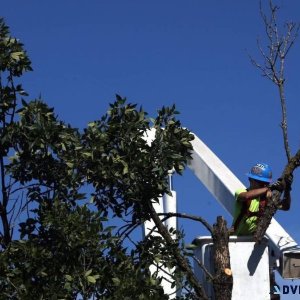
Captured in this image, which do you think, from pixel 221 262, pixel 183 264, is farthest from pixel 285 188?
pixel 183 264

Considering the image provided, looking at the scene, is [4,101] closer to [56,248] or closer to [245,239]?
[56,248]

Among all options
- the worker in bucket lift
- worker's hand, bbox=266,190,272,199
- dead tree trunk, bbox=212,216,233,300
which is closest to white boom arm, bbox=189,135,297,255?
the worker in bucket lift

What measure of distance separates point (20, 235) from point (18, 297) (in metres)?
0.81

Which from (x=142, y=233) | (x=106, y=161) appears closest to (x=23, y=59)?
(x=106, y=161)

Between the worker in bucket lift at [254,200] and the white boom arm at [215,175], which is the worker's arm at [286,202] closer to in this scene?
the worker in bucket lift at [254,200]

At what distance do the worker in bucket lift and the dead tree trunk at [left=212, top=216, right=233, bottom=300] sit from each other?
0.64 metres

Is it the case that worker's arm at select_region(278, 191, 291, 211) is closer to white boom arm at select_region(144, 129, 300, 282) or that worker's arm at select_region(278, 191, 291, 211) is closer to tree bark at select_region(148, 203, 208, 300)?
white boom arm at select_region(144, 129, 300, 282)

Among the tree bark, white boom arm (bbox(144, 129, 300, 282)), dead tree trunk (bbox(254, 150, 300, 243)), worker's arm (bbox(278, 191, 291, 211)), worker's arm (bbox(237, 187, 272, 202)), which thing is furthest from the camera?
white boom arm (bbox(144, 129, 300, 282))

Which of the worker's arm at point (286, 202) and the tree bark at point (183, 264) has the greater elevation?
the worker's arm at point (286, 202)

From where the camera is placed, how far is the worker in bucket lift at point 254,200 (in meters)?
9.77

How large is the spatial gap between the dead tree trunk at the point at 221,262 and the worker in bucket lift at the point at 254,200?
0.64 m

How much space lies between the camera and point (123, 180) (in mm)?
9289

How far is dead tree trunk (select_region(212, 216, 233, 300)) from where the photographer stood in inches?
360

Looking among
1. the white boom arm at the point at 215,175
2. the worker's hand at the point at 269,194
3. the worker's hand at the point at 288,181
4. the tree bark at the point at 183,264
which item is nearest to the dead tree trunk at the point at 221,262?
the tree bark at the point at 183,264
